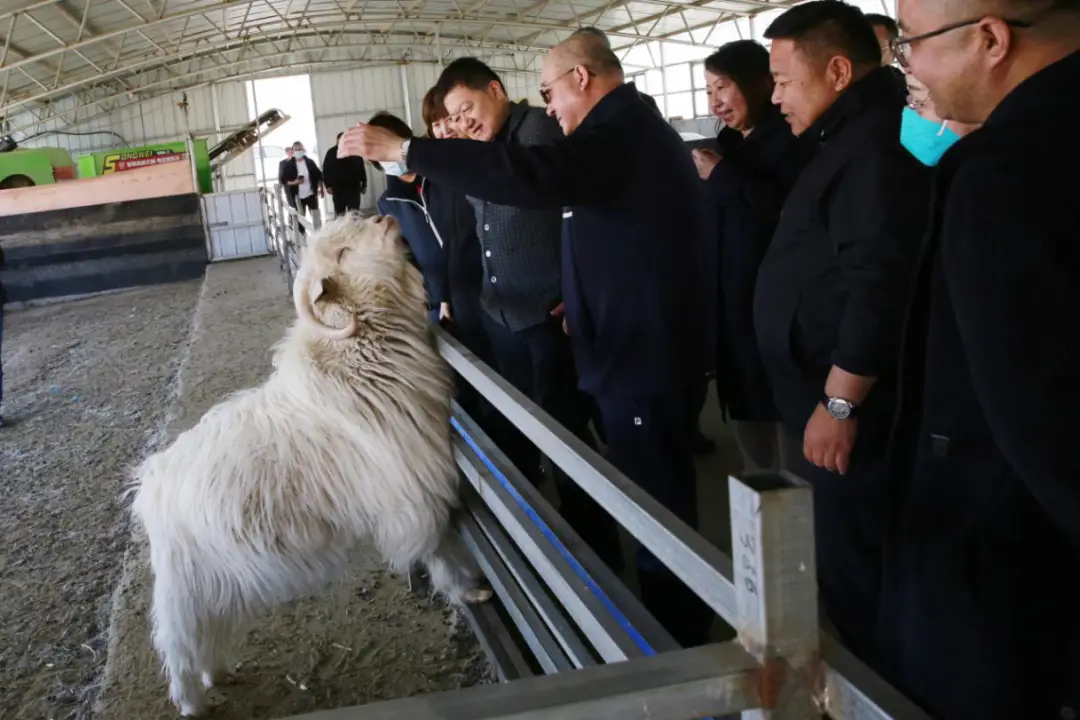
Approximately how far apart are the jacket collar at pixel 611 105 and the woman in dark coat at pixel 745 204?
0.65 metres

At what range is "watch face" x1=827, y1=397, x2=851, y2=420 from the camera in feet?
5.80

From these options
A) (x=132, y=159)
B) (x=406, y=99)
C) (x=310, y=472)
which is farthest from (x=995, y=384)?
(x=406, y=99)

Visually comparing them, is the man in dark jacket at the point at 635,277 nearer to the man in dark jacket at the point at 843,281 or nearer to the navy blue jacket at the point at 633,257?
the navy blue jacket at the point at 633,257

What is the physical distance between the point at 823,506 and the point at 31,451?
5.11 meters

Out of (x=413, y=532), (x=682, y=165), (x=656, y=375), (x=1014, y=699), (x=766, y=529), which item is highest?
(x=682, y=165)

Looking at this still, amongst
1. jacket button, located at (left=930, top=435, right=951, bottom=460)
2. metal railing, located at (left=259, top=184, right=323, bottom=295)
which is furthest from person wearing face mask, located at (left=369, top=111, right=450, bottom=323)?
jacket button, located at (left=930, top=435, right=951, bottom=460)

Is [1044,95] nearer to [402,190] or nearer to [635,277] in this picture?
[635,277]

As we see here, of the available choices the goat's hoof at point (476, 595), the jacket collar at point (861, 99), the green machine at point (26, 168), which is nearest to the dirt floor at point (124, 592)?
the goat's hoof at point (476, 595)

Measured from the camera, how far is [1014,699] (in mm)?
1067

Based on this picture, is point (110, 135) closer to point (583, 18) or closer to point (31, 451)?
point (583, 18)

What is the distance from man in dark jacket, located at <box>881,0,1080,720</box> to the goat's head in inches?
64.8

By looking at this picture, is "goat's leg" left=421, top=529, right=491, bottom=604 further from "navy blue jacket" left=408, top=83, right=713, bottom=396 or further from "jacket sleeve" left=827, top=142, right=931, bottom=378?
"jacket sleeve" left=827, top=142, right=931, bottom=378

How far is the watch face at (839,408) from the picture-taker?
1.77 meters

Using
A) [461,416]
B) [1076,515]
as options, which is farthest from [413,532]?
[1076,515]
